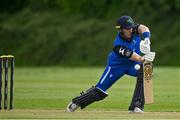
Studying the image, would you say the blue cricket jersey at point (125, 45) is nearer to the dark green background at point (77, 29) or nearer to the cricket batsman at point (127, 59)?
the cricket batsman at point (127, 59)

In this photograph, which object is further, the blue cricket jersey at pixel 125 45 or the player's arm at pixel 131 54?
the blue cricket jersey at pixel 125 45

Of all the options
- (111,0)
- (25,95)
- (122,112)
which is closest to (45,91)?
(25,95)

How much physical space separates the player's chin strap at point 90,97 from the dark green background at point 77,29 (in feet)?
117

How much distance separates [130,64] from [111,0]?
40.5 meters

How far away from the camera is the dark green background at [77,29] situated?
52531 millimetres

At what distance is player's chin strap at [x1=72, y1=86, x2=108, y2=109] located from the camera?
50.9ft

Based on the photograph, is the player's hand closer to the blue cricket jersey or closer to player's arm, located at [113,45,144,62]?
player's arm, located at [113,45,144,62]

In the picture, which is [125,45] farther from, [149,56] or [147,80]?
[147,80]

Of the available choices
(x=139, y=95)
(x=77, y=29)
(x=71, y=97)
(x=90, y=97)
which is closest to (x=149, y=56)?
(x=139, y=95)

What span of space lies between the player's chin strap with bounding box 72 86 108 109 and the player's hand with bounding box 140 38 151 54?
1138 millimetres

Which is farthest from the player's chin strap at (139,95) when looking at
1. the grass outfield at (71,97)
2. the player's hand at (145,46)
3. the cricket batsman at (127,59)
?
the player's hand at (145,46)

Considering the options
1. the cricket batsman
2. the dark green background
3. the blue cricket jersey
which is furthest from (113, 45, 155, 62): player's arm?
the dark green background

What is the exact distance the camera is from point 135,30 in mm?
15312

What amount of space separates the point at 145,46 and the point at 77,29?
128 feet
